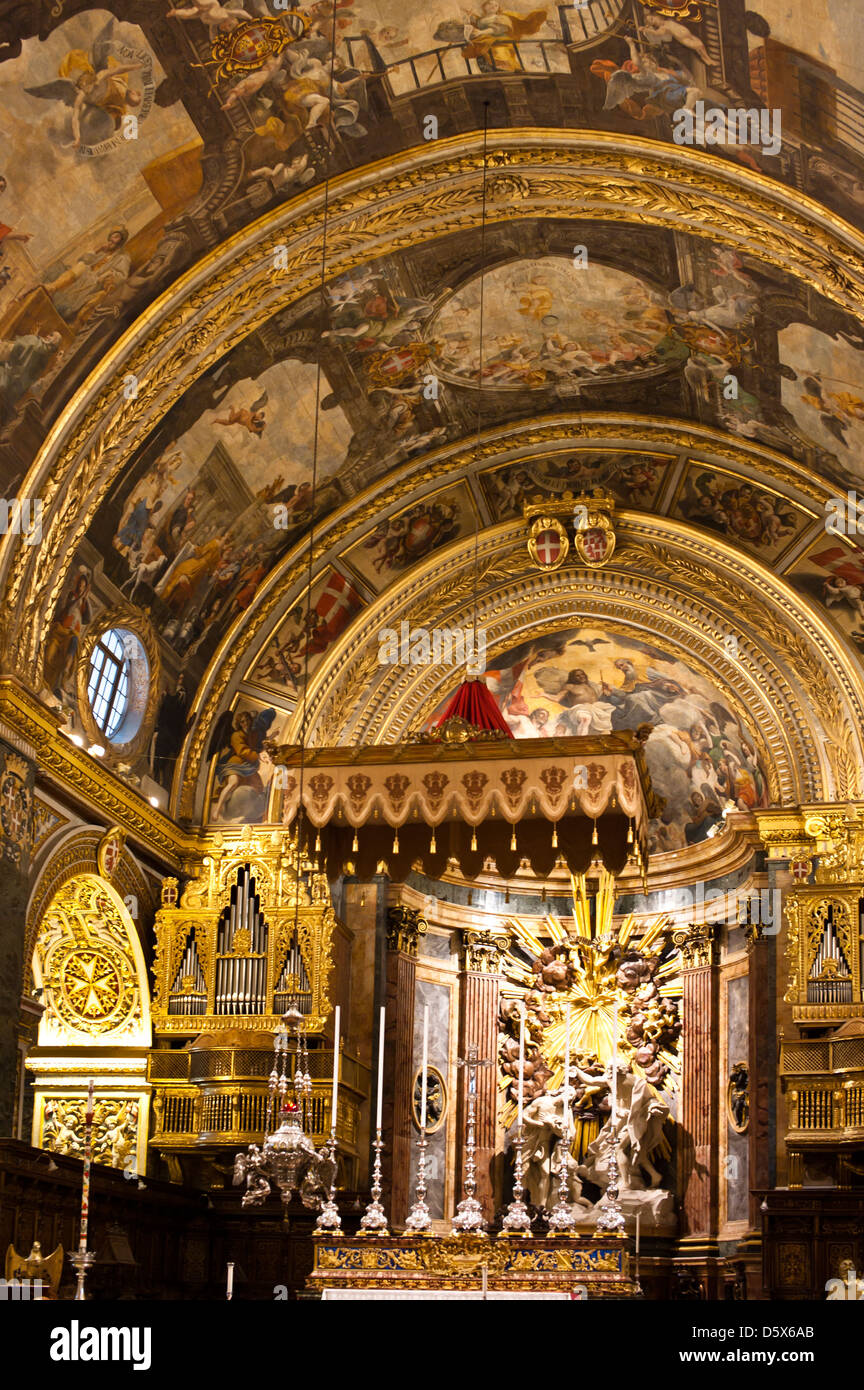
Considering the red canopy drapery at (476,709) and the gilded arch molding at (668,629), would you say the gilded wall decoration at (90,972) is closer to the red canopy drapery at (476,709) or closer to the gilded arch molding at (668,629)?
the gilded arch molding at (668,629)

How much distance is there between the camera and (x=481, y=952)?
75.6ft

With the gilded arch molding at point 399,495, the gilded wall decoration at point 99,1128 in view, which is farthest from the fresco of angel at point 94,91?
the gilded wall decoration at point 99,1128

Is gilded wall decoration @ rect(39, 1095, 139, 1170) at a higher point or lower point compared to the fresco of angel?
lower

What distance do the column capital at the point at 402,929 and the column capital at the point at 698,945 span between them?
3706mm

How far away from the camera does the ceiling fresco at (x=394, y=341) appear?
568 inches

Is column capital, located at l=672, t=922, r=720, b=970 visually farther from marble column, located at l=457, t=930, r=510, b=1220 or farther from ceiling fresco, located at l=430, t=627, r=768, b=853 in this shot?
marble column, located at l=457, t=930, r=510, b=1220

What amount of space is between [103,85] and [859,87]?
6.38m

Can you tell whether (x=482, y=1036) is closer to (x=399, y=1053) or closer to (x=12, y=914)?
(x=399, y=1053)

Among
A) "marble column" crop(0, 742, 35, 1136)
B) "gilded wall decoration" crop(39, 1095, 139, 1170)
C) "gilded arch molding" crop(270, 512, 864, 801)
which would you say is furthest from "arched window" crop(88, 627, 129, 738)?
"gilded wall decoration" crop(39, 1095, 139, 1170)

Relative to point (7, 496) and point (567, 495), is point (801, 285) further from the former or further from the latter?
point (7, 496)

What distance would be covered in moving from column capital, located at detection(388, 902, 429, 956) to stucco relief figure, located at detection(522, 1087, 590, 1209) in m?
2.89

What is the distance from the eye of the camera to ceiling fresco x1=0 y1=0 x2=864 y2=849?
1444 cm

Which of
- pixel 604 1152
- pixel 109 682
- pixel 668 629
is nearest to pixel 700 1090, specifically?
pixel 604 1152
